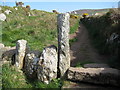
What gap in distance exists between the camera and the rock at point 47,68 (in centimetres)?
738

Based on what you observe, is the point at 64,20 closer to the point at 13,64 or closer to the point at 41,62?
the point at 41,62

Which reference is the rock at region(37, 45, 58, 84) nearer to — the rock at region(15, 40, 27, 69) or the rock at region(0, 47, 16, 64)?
the rock at region(15, 40, 27, 69)

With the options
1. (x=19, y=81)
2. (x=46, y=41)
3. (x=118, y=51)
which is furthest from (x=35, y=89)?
(x=46, y=41)

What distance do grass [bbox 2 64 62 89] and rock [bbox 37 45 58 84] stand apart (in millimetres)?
222

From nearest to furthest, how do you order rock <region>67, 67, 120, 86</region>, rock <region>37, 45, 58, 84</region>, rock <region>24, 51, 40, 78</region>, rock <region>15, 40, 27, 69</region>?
1. rock <region>67, 67, 120, 86</region>
2. rock <region>37, 45, 58, 84</region>
3. rock <region>24, 51, 40, 78</region>
4. rock <region>15, 40, 27, 69</region>

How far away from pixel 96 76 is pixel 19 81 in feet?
10.6

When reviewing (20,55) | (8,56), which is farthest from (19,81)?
(8,56)

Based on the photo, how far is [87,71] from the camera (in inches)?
289

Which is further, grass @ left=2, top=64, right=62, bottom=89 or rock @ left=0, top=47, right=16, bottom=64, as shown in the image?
rock @ left=0, top=47, right=16, bottom=64

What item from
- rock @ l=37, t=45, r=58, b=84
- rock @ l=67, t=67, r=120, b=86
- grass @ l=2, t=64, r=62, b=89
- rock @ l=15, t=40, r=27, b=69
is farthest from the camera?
rock @ l=15, t=40, r=27, b=69

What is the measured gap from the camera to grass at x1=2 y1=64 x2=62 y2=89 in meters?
7.21

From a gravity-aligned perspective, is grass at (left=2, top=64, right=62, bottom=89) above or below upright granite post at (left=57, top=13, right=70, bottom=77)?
below

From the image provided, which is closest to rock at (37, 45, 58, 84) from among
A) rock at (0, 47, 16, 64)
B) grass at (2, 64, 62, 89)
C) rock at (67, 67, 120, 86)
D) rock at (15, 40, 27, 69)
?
grass at (2, 64, 62, 89)

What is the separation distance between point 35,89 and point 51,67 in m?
1.10
